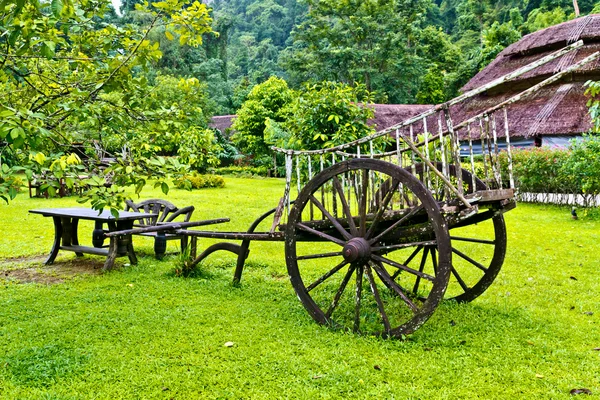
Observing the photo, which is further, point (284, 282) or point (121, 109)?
point (284, 282)

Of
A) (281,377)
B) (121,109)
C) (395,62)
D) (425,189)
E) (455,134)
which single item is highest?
(395,62)

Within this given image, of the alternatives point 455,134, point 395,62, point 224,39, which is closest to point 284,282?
point 455,134

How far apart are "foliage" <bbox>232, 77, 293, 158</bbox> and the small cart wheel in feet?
59.8

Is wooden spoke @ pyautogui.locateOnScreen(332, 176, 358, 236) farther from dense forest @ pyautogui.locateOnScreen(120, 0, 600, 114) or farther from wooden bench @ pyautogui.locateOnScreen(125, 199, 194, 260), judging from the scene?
dense forest @ pyautogui.locateOnScreen(120, 0, 600, 114)

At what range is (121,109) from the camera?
4.70 metres

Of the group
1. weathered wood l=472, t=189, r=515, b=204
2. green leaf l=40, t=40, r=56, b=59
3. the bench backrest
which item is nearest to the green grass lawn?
weathered wood l=472, t=189, r=515, b=204

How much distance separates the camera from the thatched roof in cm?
1842

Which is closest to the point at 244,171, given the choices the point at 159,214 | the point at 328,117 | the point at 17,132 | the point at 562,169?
the point at 562,169

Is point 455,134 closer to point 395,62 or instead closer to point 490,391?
point 490,391

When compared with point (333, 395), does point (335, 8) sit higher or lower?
higher

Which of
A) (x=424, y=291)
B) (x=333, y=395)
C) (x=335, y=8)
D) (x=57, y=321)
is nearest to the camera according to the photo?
(x=333, y=395)

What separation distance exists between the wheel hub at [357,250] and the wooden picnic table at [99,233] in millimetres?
3686

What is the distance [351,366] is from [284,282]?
2.63 meters

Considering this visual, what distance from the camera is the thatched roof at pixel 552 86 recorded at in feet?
60.4
